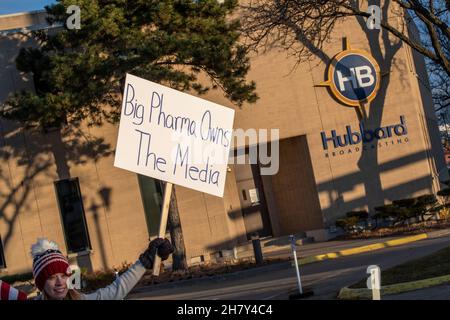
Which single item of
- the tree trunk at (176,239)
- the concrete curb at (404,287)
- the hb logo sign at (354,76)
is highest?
the hb logo sign at (354,76)

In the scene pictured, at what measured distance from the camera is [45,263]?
4082 millimetres

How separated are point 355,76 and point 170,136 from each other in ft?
72.9

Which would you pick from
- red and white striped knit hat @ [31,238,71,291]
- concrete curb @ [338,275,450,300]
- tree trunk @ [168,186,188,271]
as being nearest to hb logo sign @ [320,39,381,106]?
tree trunk @ [168,186,188,271]

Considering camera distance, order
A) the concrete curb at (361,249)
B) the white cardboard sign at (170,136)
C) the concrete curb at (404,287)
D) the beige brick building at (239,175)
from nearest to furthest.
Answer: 1. the white cardboard sign at (170,136)
2. the concrete curb at (404,287)
3. the concrete curb at (361,249)
4. the beige brick building at (239,175)

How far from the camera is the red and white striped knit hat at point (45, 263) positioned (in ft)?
13.3

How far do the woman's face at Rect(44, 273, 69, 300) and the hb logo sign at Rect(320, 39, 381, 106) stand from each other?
2282 centimetres

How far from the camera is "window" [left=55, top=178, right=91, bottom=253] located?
1004 inches

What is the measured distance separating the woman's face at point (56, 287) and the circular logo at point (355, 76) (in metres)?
22.9

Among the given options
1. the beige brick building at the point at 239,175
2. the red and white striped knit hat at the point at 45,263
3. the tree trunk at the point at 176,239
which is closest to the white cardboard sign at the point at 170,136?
the red and white striped knit hat at the point at 45,263

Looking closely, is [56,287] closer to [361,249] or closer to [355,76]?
[361,249]

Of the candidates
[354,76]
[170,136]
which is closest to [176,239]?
[354,76]

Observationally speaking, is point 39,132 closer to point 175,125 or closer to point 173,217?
point 173,217

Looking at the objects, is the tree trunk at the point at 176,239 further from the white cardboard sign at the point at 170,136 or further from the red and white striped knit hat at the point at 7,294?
the red and white striped knit hat at the point at 7,294
